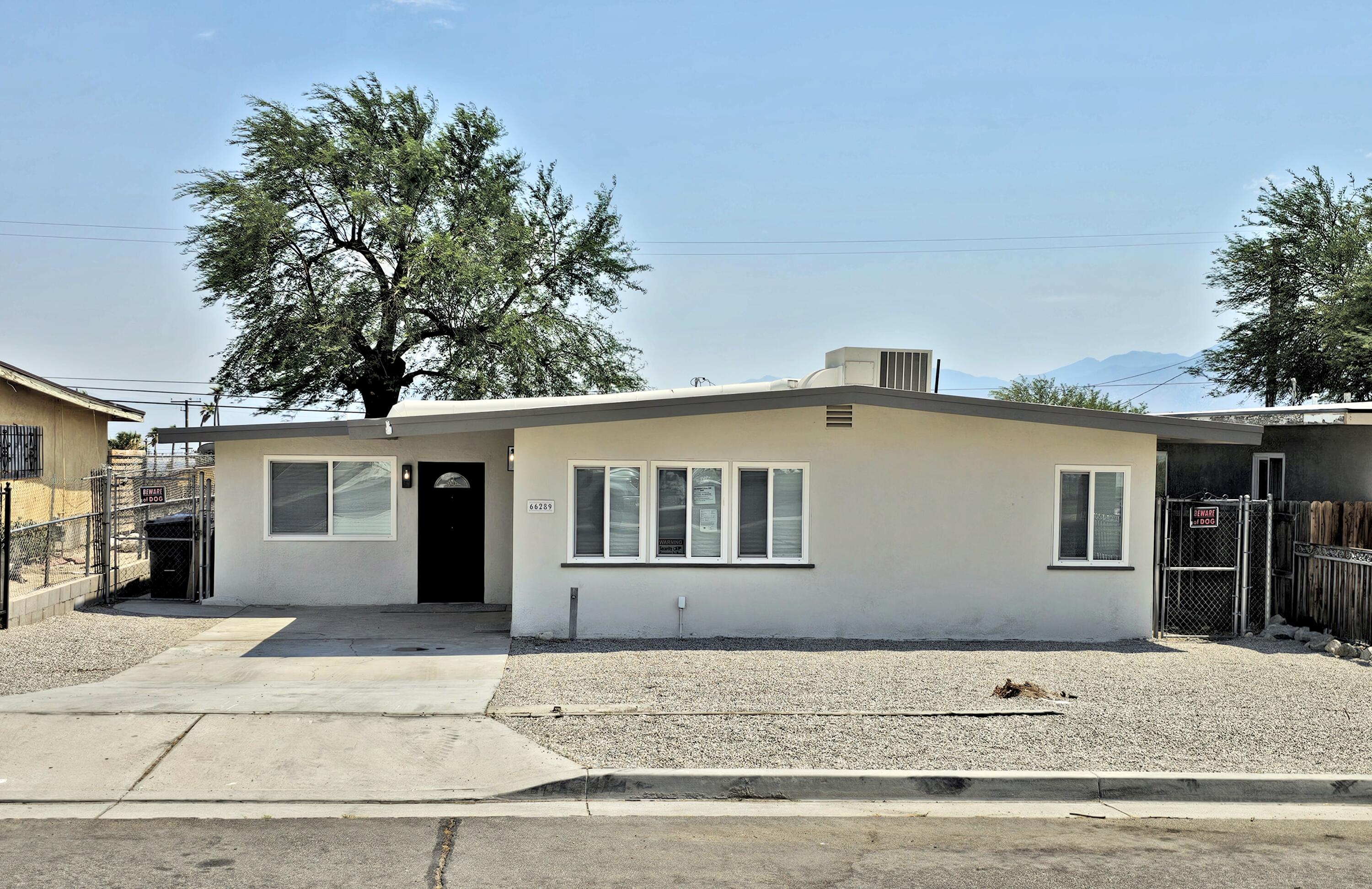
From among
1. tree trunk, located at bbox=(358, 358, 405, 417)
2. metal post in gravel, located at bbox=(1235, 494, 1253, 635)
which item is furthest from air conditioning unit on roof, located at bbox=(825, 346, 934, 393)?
tree trunk, located at bbox=(358, 358, 405, 417)

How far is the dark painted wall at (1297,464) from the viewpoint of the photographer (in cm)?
1627

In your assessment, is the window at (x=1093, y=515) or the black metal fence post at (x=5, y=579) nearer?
the black metal fence post at (x=5, y=579)

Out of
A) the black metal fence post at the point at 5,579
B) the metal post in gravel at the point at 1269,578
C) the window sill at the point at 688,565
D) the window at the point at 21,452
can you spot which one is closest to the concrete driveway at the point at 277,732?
the window sill at the point at 688,565

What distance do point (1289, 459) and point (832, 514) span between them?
8711mm

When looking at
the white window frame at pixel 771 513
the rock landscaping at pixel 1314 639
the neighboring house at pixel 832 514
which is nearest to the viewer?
the rock landscaping at pixel 1314 639

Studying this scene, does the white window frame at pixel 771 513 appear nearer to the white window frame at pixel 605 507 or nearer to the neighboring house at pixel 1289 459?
the white window frame at pixel 605 507

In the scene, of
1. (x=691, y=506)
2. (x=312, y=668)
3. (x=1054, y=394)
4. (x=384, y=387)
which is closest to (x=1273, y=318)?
(x=1054, y=394)

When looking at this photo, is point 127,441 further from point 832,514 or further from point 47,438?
point 832,514

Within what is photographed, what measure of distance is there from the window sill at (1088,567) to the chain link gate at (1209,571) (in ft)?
2.60

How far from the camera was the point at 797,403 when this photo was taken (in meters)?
12.9

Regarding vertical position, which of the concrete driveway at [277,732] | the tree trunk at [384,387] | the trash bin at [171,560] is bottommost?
the concrete driveway at [277,732]

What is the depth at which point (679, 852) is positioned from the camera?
643 centimetres

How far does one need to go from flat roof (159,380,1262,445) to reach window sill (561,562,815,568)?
5.48ft

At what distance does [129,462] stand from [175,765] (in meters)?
24.3
